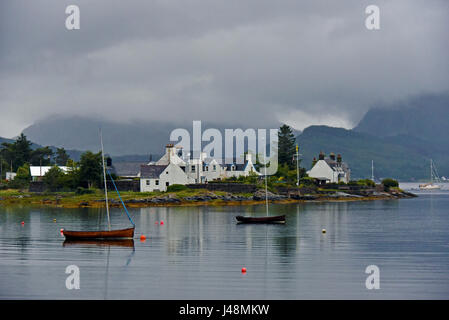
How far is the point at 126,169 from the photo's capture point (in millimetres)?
144500

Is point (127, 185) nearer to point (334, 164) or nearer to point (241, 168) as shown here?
point (241, 168)

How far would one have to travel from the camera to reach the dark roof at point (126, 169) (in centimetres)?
14212

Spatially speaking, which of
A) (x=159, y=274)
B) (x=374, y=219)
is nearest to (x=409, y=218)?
(x=374, y=219)

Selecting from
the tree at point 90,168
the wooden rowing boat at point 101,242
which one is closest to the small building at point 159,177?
the tree at point 90,168

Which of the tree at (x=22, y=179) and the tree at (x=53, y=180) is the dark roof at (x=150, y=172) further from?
the tree at (x=22, y=179)

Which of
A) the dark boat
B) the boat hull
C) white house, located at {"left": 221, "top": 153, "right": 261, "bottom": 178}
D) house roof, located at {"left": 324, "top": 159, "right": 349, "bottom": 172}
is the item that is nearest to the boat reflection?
the boat hull

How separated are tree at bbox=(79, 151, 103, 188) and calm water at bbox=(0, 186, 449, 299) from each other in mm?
47207

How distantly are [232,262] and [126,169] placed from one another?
105m

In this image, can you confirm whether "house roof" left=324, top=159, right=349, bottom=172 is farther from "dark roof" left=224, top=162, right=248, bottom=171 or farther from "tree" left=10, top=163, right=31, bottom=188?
"tree" left=10, top=163, right=31, bottom=188

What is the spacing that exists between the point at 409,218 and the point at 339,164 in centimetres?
7884

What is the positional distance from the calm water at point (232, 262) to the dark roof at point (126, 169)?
2750 inches
